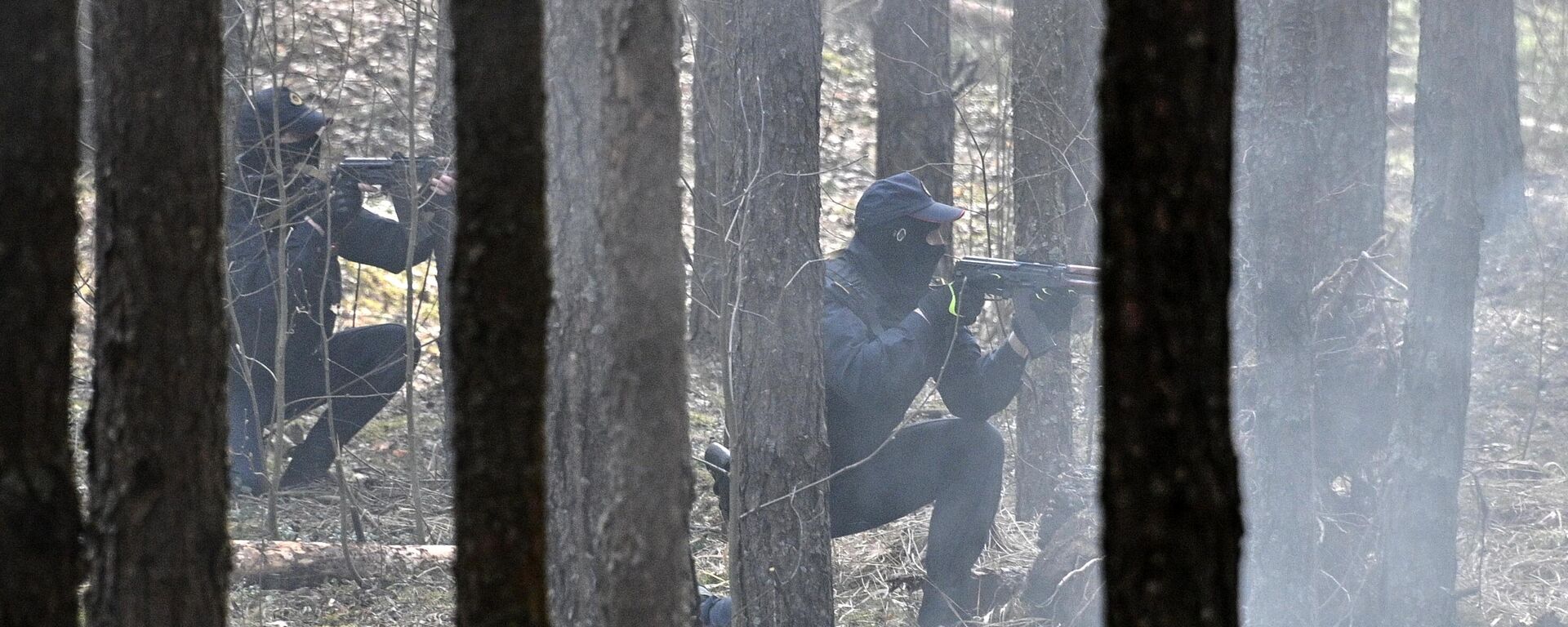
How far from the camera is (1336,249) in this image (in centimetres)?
723

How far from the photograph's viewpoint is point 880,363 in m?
5.93

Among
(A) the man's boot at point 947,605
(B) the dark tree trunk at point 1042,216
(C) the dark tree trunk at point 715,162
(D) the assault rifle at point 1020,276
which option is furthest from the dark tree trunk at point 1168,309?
(B) the dark tree trunk at point 1042,216

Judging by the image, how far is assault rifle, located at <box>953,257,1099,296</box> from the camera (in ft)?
18.9

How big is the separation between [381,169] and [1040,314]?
10.1ft

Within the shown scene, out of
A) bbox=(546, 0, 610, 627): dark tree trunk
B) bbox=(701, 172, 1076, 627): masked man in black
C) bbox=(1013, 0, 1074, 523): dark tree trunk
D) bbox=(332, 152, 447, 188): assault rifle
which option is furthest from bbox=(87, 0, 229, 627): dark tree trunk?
bbox=(1013, 0, 1074, 523): dark tree trunk

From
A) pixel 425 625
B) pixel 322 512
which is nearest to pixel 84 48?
pixel 322 512

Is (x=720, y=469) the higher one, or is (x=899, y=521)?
(x=720, y=469)

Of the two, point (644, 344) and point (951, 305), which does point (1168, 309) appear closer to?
point (644, 344)

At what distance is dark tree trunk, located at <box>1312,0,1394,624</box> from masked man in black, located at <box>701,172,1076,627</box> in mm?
1795

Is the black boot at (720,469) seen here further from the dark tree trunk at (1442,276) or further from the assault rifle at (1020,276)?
the dark tree trunk at (1442,276)

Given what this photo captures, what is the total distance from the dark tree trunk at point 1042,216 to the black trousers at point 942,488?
5.30ft

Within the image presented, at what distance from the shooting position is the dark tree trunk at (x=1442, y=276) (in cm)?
648

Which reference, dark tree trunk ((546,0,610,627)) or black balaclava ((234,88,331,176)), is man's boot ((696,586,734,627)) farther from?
black balaclava ((234,88,331,176))

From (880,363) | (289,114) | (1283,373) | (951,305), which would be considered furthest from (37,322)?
(1283,373)
